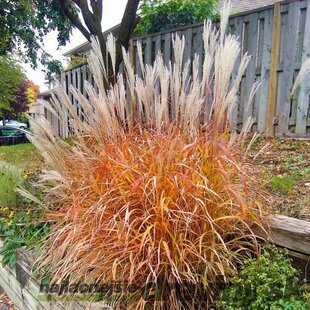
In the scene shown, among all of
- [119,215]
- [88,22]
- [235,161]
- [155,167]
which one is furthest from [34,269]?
[88,22]

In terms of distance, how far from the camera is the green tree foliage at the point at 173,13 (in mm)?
5055

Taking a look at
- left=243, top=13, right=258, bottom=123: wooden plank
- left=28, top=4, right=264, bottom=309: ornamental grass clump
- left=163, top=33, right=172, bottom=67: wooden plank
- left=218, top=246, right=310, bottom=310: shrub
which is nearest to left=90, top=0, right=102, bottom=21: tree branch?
left=163, top=33, right=172, bottom=67: wooden plank

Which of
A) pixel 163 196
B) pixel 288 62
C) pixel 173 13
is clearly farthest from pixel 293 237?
pixel 173 13

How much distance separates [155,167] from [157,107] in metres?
0.32

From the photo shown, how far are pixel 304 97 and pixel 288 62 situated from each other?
0.40 meters

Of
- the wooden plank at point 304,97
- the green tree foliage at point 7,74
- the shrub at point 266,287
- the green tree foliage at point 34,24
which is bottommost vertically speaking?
the shrub at point 266,287

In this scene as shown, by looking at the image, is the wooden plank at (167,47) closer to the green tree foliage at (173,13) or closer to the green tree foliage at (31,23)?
the green tree foliage at (173,13)

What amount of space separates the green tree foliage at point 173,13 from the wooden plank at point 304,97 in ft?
8.22

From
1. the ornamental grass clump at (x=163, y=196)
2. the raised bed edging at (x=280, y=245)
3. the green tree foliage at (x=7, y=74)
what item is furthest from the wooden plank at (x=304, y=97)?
the green tree foliage at (x=7, y=74)

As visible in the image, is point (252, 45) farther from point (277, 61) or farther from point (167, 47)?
point (167, 47)

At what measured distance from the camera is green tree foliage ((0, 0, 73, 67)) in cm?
667

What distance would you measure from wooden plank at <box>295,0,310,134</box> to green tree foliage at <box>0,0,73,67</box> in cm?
506

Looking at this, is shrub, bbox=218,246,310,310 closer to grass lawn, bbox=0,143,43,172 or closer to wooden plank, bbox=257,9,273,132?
grass lawn, bbox=0,143,43,172

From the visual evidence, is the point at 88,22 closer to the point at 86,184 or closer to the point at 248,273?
the point at 86,184
